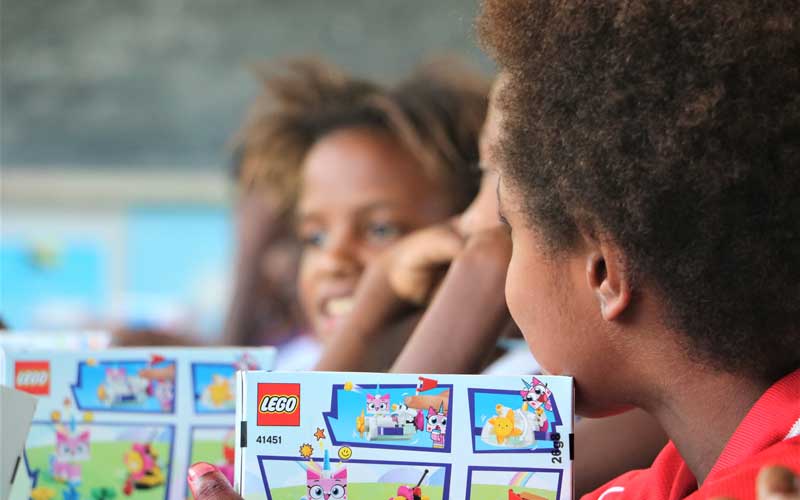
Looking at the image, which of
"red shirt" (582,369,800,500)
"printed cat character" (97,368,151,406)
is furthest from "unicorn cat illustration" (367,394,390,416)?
"printed cat character" (97,368,151,406)

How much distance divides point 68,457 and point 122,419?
0.19 feet

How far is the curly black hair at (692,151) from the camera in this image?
689 millimetres

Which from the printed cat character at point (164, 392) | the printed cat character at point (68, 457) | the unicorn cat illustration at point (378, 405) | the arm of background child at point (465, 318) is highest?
the arm of background child at point (465, 318)

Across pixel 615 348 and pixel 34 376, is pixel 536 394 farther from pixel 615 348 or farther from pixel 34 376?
pixel 34 376

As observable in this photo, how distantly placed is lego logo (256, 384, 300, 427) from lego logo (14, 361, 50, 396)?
313mm

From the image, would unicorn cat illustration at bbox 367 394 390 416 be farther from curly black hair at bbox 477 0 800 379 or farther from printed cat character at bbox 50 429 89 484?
printed cat character at bbox 50 429 89 484

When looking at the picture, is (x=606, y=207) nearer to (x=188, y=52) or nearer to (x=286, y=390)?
(x=286, y=390)

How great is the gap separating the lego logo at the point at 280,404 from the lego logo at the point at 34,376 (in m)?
0.32

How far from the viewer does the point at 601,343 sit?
0.79 m

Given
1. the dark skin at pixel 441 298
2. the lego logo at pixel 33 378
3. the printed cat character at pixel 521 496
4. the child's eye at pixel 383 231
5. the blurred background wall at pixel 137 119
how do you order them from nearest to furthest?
the printed cat character at pixel 521 496, the lego logo at pixel 33 378, the dark skin at pixel 441 298, the child's eye at pixel 383 231, the blurred background wall at pixel 137 119

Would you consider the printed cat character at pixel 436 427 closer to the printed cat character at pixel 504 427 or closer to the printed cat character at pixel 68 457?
the printed cat character at pixel 504 427

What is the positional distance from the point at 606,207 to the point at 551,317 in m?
0.12

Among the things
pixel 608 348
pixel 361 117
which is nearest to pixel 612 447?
pixel 608 348

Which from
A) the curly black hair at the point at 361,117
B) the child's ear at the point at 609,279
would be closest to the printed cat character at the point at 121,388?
the child's ear at the point at 609,279
